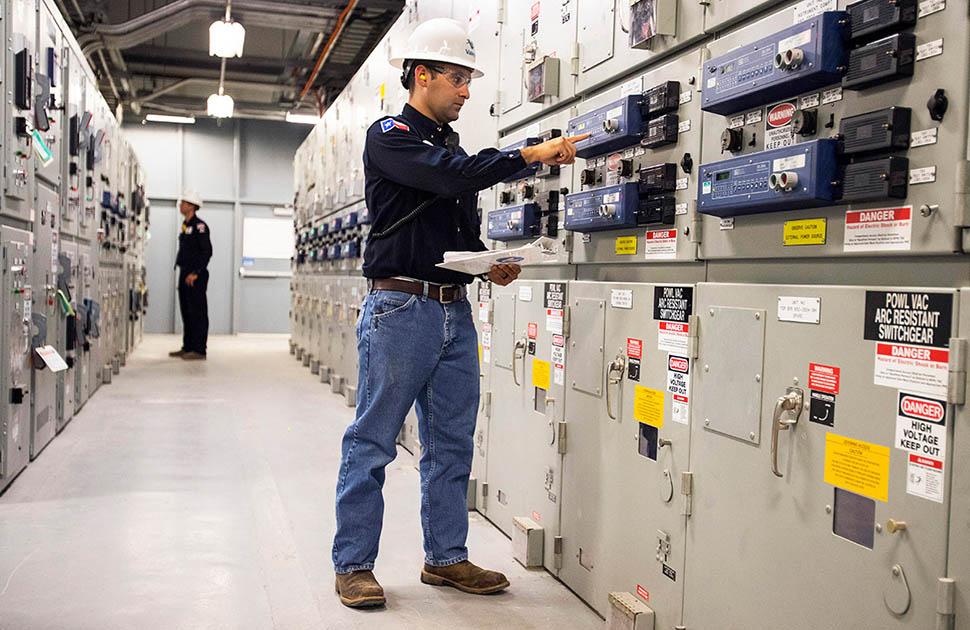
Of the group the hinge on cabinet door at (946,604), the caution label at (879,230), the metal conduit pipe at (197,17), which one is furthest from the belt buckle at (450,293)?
the metal conduit pipe at (197,17)

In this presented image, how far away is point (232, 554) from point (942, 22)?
2.75 m

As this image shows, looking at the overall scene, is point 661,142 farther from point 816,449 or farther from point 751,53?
point 816,449

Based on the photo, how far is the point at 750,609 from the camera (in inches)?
75.5

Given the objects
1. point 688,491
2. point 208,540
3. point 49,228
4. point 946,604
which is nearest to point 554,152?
point 688,491

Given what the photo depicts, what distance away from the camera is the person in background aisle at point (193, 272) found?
32.0 ft

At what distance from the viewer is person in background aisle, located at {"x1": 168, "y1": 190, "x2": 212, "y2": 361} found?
9766 millimetres

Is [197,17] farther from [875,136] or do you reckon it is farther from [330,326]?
[875,136]

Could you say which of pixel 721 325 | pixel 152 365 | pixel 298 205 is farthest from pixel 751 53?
pixel 298 205

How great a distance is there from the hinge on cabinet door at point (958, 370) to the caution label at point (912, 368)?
0.05 ft

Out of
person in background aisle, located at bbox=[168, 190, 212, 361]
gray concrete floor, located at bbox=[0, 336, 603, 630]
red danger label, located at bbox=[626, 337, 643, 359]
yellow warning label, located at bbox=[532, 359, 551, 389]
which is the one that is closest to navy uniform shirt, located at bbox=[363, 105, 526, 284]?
yellow warning label, located at bbox=[532, 359, 551, 389]

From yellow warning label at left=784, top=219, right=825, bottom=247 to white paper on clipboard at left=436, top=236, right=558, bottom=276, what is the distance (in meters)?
0.69

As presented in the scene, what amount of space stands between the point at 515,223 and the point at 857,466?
1.72 meters

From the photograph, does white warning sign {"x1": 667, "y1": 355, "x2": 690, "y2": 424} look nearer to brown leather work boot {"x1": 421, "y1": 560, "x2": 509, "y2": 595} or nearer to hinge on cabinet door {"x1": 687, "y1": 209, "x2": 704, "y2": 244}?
hinge on cabinet door {"x1": 687, "y1": 209, "x2": 704, "y2": 244}

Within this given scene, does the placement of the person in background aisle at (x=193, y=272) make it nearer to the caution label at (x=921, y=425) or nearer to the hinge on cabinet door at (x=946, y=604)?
the caution label at (x=921, y=425)
